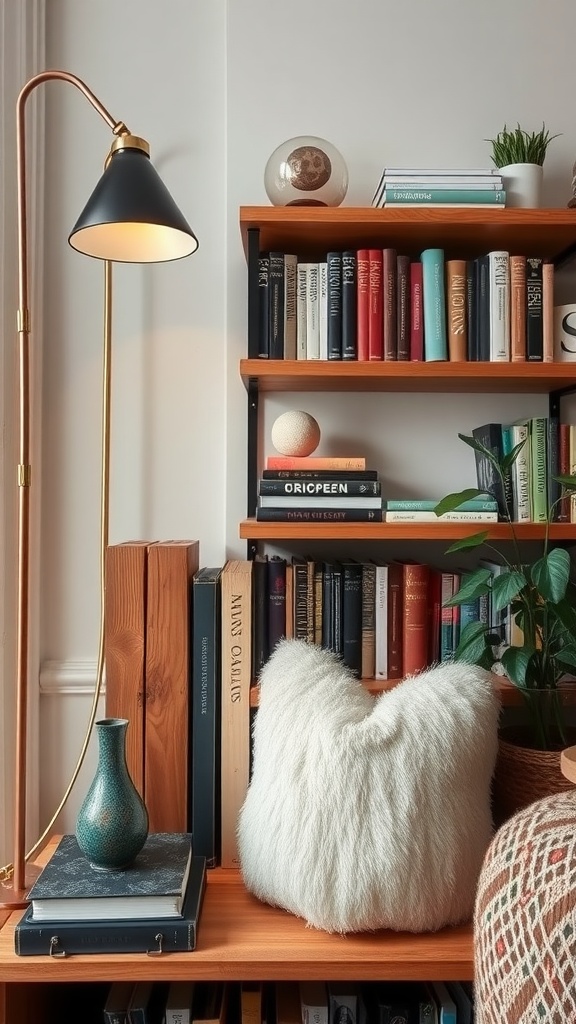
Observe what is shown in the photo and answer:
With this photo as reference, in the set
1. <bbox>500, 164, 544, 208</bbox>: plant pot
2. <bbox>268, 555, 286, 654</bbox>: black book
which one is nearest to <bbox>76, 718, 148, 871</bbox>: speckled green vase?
<bbox>268, 555, 286, 654</bbox>: black book

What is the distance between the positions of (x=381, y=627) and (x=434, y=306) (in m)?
0.62

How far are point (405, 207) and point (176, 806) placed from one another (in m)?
1.17

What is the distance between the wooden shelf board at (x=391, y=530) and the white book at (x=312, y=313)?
13.4 inches

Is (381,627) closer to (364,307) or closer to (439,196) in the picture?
(364,307)

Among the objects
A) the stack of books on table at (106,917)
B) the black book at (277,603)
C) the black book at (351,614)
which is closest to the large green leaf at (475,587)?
the black book at (351,614)

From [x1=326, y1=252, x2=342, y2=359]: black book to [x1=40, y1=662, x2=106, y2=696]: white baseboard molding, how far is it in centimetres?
85

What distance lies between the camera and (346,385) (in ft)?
5.20

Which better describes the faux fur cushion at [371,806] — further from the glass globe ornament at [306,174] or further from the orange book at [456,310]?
the glass globe ornament at [306,174]

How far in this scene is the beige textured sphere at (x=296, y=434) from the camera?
1512mm

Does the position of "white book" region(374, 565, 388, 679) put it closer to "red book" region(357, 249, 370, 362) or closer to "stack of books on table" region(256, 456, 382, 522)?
"stack of books on table" region(256, 456, 382, 522)

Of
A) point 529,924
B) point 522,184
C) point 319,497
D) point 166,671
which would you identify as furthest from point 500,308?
point 529,924

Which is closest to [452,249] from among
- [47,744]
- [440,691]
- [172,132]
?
[172,132]

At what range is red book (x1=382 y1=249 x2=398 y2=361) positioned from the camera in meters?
1.47

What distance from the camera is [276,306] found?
4.83ft
